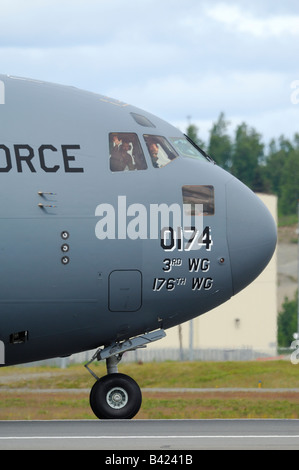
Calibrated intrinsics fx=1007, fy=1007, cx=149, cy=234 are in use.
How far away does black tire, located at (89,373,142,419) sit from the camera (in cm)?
1991

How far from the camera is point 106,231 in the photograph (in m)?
19.3

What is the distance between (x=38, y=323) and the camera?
19.5 metres

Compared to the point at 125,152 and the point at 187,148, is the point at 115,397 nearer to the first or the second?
the point at 125,152

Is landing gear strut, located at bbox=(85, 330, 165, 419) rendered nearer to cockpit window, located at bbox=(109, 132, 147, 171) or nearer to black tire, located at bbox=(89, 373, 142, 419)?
black tire, located at bbox=(89, 373, 142, 419)

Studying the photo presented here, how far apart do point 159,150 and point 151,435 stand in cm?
600

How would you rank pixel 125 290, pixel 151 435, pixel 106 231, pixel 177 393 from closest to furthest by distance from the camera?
pixel 151 435, pixel 106 231, pixel 125 290, pixel 177 393

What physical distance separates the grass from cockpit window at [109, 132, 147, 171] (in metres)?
10.8

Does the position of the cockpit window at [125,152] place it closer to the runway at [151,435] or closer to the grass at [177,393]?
the runway at [151,435]

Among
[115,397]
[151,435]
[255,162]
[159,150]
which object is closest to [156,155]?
[159,150]

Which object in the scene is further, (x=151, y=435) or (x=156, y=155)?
(x=156, y=155)

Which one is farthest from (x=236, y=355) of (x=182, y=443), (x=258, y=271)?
(x=182, y=443)
